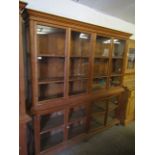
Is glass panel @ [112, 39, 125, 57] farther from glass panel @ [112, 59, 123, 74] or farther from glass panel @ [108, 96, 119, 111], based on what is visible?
glass panel @ [108, 96, 119, 111]

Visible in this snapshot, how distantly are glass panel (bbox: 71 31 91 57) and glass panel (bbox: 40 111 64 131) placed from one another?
1.02 m

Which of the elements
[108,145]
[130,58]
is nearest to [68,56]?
[108,145]

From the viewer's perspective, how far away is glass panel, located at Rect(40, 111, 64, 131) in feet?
6.31

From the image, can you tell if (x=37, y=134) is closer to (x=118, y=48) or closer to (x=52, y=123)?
(x=52, y=123)

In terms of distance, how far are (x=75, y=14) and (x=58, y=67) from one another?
1016 millimetres

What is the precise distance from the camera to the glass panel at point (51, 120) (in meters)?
1.92

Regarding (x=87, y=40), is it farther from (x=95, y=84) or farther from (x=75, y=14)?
(x=95, y=84)

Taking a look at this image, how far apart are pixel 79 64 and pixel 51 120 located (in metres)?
1.05

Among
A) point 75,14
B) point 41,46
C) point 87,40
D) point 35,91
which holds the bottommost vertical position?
point 35,91

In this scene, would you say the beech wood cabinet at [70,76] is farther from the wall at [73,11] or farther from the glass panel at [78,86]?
the wall at [73,11]

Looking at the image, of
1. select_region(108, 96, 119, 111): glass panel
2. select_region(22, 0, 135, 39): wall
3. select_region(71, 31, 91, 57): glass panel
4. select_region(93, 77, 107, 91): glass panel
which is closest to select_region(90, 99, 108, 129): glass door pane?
select_region(108, 96, 119, 111): glass panel

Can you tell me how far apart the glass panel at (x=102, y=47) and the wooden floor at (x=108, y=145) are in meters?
1.59
